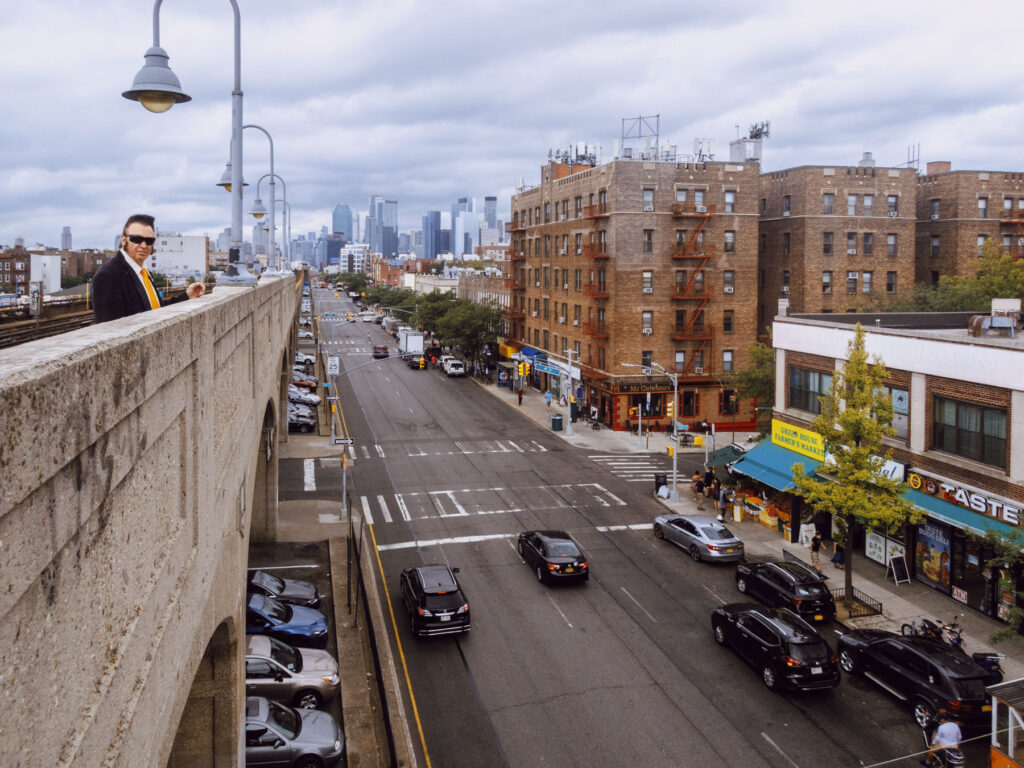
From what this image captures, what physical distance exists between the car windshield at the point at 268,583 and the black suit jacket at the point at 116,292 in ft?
56.7

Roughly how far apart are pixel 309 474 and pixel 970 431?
2856 centimetres

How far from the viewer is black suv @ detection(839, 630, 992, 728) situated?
17547mm

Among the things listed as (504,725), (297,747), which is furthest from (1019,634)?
(297,747)

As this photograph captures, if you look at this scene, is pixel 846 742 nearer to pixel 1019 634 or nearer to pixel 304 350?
pixel 1019 634

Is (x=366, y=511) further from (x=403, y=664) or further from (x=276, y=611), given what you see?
(x=403, y=664)

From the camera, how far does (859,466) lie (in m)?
24.3

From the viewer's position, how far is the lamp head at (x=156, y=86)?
9.31 meters

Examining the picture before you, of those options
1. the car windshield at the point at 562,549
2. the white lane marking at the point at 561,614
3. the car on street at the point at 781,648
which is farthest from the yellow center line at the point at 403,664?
the car on street at the point at 781,648

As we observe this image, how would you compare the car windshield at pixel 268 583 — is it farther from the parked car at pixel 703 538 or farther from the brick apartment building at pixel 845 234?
the brick apartment building at pixel 845 234

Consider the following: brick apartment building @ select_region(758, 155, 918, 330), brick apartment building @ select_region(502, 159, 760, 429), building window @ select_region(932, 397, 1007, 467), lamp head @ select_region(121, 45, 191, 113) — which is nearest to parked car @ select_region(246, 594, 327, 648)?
lamp head @ select_region(121, 45, 191, 113)

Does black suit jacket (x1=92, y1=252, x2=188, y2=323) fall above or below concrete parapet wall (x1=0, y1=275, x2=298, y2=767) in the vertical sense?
above

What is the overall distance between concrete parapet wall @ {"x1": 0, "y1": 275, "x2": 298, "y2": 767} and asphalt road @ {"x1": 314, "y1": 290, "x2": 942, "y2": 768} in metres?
11.6

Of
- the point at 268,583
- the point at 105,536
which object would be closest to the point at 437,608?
the point at 268,583

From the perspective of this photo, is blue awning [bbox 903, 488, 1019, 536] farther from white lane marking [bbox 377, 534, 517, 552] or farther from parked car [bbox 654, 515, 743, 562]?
white lane marking [bbox 377, 534, 517, 552]
